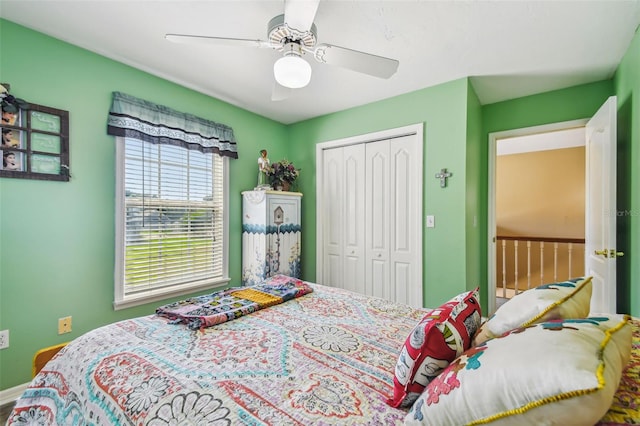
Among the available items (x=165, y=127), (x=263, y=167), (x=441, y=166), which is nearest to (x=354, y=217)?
(x=441, y=166)

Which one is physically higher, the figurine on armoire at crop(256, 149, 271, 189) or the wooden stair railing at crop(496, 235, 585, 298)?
the figurine on armoire at crop(256, 149, 271, 189)

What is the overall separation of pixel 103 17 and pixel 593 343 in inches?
112

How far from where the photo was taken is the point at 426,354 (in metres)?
0.86

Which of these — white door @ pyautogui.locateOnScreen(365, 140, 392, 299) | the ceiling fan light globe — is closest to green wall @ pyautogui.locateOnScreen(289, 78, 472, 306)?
white door @ pyautogui.locateOnScreen(365, 140, 392, 299)

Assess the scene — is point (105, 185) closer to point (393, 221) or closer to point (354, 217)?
point (354, 217)

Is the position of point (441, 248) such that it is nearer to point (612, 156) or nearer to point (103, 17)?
point (612, 156)

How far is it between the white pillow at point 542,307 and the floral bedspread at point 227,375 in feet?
1.33

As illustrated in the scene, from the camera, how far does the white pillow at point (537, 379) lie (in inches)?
20.8

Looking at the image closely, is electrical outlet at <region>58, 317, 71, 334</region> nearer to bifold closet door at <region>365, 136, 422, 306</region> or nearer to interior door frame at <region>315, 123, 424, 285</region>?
interior door frame at <region>315, 123, 424, 285</region>

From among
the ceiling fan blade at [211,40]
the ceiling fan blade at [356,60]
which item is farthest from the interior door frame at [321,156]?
the ceiling fan blade at [211,40]

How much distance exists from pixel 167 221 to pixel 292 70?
1.93 m

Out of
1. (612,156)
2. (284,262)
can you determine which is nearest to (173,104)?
(284,262)

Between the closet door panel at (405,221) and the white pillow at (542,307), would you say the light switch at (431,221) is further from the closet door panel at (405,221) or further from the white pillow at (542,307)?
the white pillow at (542,307)

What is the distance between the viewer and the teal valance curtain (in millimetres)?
2314
